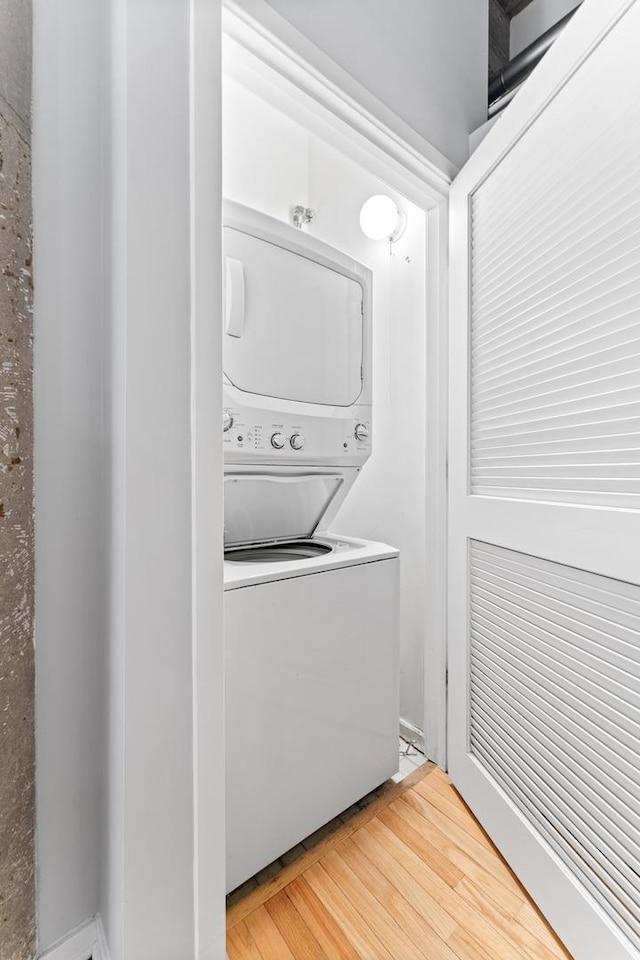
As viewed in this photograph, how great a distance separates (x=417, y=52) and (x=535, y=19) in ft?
3.25

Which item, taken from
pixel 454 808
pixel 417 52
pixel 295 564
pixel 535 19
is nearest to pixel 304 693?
pixel 295 564

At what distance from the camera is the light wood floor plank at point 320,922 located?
0.98m

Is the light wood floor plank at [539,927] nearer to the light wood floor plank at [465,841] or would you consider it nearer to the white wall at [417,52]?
the light wood floor plank at [465,841]

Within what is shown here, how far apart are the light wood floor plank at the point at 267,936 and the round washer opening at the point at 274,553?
902mm

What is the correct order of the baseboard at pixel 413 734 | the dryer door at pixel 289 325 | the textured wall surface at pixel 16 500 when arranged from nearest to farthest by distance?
the textured wall surface at pixel 16 500 < the dryer door at pixel 289 325 < the baseboard at pixel 413 734

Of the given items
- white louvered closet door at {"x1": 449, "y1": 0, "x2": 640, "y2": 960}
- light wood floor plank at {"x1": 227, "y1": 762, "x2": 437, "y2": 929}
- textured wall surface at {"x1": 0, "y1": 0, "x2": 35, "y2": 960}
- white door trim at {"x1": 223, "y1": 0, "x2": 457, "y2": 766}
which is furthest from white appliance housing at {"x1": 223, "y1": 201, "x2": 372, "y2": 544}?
light wood floor plank at {"x1": 227, "y1": 762, "x2": 437, "y2": 929}

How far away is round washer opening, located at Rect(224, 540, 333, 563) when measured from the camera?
5.07 ft

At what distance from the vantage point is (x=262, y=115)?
2072mm

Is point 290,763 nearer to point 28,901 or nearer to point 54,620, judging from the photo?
point 28,901

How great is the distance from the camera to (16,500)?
0.74 metres

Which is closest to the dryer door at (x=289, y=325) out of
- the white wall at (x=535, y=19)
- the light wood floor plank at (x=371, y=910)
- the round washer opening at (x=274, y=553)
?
the round washer opening at (x=274, y=553)

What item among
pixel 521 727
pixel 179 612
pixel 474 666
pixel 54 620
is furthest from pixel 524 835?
pixel 54 620

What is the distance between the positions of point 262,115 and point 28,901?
9.12 ft

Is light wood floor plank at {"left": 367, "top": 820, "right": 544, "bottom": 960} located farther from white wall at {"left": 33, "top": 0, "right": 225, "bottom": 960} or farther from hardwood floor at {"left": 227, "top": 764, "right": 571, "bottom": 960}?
white wall at {"left": 33, "top": 0, "right": 225, "bottom": 960}
